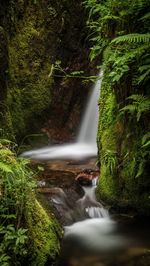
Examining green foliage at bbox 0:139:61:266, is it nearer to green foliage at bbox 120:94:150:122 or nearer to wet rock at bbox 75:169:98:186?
green foliage at bbox 120:94:150:122

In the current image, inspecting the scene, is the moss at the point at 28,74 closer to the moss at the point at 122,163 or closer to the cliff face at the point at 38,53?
the cliff face at the point at 38,53

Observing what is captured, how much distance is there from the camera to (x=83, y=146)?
10.5m

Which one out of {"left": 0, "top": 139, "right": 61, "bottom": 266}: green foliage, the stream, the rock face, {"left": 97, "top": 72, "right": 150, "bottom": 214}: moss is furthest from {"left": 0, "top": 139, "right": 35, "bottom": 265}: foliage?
the rock face

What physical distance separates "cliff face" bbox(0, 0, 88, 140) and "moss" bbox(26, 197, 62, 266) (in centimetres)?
487

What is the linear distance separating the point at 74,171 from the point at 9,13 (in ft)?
15.0

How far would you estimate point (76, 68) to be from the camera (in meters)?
11.2

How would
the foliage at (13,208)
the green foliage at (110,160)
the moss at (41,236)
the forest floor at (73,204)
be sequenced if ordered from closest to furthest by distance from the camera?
1. the foliage at (13,208)
2. the moss at (41,236)
3. the forest floor at (73,204)
4. the green foliage at (110,160)

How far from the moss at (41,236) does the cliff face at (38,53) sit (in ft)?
16.0

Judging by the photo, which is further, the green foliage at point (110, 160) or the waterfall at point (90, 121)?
the waterfall at point (90, 121)

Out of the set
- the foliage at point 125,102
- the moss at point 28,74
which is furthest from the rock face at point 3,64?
the foliage at point 125,102

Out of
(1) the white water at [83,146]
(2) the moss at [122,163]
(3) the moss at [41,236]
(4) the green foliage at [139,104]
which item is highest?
(1) the white water at [83,146]

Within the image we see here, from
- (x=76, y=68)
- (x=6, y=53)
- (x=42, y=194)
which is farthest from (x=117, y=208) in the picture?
(x=76, y=68)

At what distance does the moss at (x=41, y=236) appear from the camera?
399 centimetres

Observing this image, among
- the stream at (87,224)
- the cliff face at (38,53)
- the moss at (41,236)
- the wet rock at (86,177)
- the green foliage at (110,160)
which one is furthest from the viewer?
the cliff face at (38,53)
